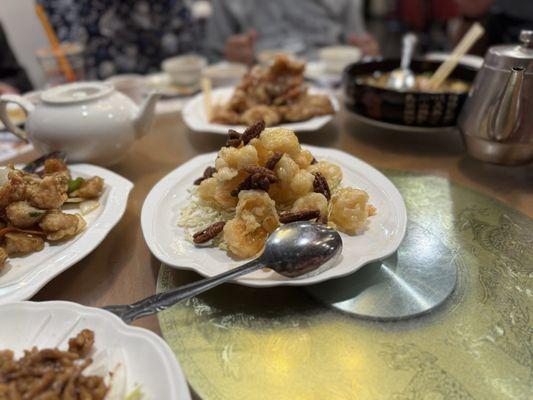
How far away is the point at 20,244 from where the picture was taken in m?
0.99

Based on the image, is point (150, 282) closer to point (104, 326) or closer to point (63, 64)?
point (104, 326)

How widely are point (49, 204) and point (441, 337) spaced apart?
→ 978mm

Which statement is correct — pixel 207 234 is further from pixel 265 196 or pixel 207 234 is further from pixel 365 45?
A: pixel 365 45

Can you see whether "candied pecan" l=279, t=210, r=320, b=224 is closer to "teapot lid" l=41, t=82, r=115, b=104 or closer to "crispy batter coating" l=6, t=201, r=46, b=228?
"crispy batter coating" l=6, t=201, r=46, b=228

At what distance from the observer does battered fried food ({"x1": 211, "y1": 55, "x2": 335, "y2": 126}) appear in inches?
68.9

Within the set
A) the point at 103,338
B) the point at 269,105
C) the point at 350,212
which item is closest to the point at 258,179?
the point at 350,212

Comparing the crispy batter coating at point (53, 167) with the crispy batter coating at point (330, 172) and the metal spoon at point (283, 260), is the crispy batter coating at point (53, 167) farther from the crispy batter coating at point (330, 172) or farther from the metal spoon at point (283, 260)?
the crispy batter coating at point (330, 172)

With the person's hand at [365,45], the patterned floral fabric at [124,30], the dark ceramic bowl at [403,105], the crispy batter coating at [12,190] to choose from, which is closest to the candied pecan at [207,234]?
the crispy batter coating at [12,190]

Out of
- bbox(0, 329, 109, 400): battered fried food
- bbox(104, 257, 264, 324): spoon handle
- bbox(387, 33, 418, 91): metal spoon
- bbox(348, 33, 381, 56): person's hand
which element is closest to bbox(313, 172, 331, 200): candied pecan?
bbox(104, 257, 264, 324): spoon handle

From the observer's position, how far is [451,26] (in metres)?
5.48

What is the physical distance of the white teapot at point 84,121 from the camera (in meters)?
1.38

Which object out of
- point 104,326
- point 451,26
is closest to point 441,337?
point 104,326

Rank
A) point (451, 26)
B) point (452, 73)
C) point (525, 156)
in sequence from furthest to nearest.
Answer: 1. point (451, 26)
2. point (452, 73)
3. point (525, 156)

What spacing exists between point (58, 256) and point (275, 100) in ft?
3.88
